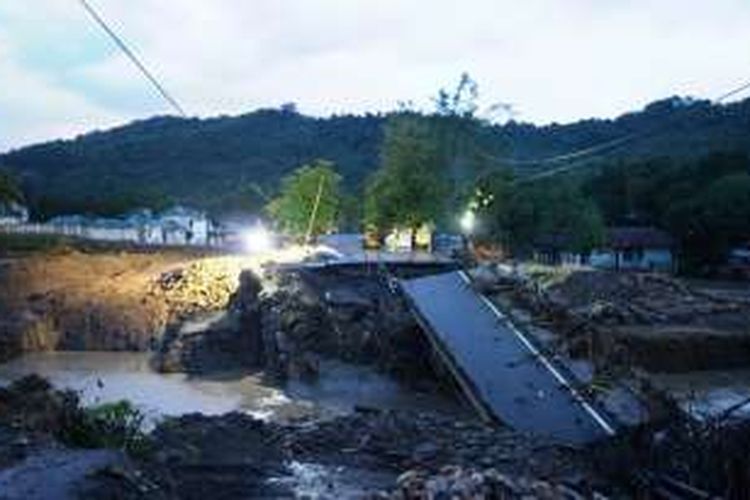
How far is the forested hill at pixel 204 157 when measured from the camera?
121500 millimetres

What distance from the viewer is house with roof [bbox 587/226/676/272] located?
291ft

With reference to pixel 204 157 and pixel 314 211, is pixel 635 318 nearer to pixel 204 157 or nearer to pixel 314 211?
pixel 314 211

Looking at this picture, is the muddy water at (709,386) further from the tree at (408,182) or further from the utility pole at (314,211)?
the utility pole at (314,211)

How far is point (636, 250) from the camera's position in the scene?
89.8 metres

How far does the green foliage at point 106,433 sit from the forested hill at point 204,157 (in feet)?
302

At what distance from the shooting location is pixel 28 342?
4734 centimetres

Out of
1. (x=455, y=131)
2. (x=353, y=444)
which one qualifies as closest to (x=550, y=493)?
(x=353, y=444)

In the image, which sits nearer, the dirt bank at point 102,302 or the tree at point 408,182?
the dirt bank at point 102,302

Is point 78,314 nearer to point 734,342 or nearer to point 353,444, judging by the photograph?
point 734,342

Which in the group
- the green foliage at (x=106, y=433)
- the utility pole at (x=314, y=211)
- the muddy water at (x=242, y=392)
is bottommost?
the muddy water at (x=242, y=392)

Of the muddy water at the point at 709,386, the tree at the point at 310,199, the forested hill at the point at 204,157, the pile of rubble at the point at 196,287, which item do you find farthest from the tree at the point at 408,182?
the forested hill at the point at 204,157

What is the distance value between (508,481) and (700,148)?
3926 inches

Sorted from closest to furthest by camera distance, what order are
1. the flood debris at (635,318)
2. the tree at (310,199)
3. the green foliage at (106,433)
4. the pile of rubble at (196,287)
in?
1. the green foliage at (106,433)
2. the flood debris at (635,318)
3. the pile of rubble at (196,287)
4. the tree at (310,199)

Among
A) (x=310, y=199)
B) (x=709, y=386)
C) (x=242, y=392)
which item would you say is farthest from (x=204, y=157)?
(x=709, y=386)
